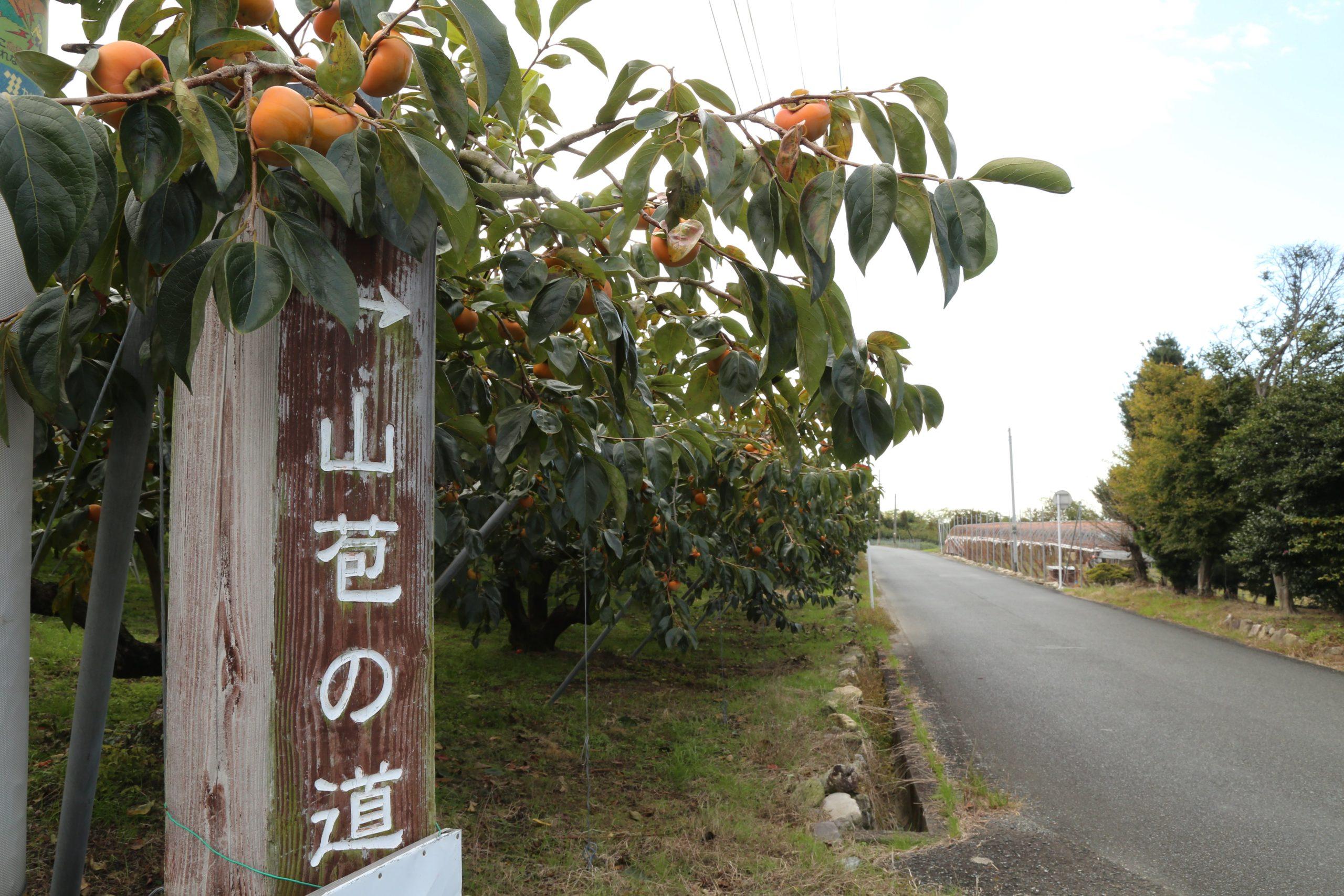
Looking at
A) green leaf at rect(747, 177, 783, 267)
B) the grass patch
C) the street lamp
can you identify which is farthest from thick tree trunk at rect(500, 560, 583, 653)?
the street lamp

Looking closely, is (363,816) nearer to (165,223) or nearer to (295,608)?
(295,608)

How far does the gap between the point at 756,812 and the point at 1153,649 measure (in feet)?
28.4

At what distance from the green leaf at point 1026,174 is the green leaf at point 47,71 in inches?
40.6

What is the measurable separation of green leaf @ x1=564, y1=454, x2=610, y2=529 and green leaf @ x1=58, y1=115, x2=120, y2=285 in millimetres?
1160

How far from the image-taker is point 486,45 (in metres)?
0.91

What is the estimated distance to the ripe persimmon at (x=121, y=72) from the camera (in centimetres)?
85

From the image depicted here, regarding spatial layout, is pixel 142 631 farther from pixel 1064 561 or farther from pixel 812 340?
pixel 1064 561

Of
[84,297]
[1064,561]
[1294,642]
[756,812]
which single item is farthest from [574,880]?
[1064,561]

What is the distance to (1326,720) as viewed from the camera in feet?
23.1

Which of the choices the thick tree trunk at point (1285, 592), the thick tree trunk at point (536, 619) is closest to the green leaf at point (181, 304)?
the thick tree trunk at point (536, 619)

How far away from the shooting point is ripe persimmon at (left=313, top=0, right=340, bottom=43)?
1.15 meters

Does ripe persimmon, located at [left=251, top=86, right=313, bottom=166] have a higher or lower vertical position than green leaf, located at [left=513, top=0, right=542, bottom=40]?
lower

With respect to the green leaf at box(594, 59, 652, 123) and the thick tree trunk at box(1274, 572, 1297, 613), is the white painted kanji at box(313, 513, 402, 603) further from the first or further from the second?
the thick tree trunk at box(1274, 572, 1297, 613)

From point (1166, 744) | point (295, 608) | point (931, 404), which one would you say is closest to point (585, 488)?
point (931, 404)
